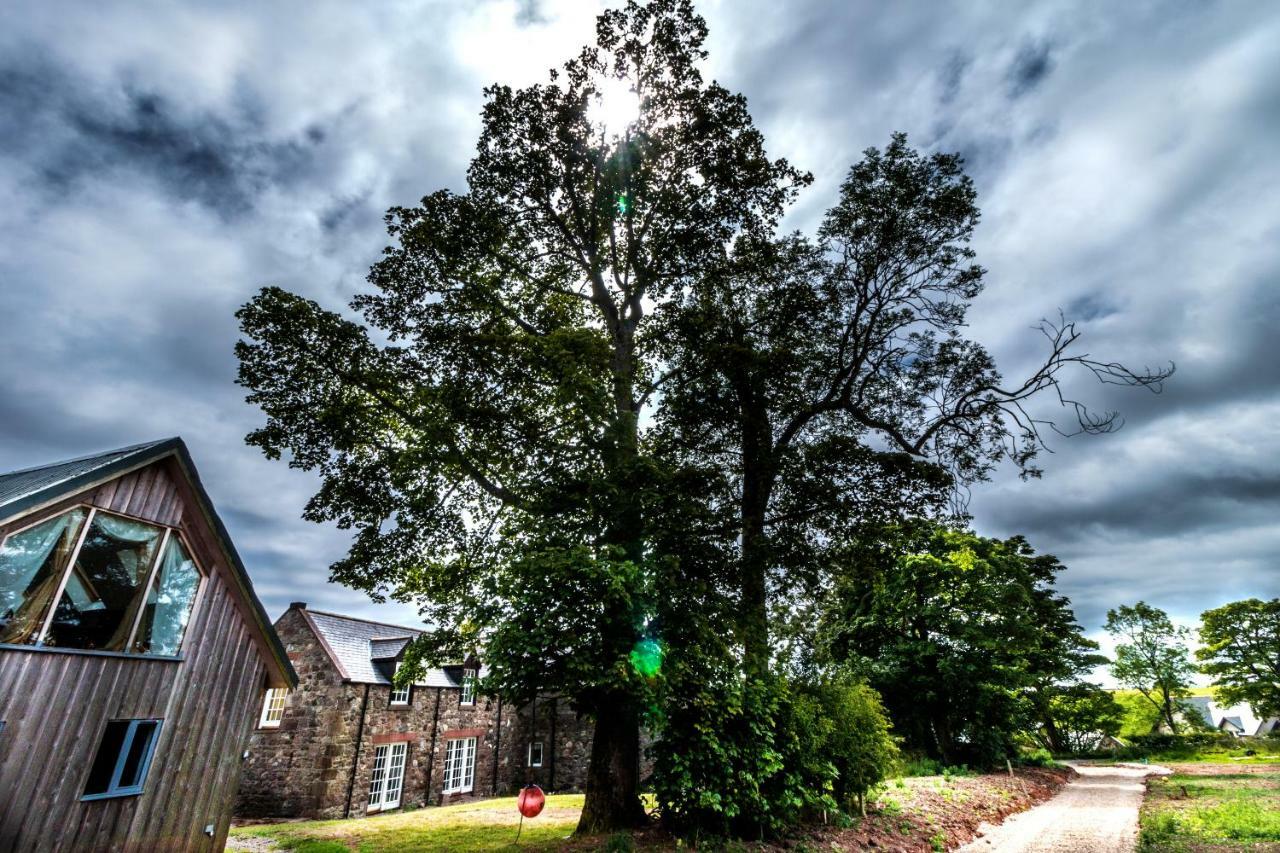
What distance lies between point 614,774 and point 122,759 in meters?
8.24

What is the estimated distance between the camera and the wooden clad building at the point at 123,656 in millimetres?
7617

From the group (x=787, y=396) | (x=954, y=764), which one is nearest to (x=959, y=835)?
(x=787, y=396)

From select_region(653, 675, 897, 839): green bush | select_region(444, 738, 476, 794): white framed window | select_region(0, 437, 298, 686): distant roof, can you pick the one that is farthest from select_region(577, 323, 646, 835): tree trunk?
select_region(444, 738, 476, 794): white framed window

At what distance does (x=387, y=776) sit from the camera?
23.6 meters

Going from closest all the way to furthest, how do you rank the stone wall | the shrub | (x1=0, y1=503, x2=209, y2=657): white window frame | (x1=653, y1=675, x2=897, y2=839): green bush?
(x1=0, y1=503, x2=209, y2=657): white window frame < (x1=653, y1=675, x2=897, y2=839): green bush < the shrub < the stone wall

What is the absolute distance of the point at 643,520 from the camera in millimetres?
11398

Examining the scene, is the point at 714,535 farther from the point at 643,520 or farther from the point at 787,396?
the point at 787,396

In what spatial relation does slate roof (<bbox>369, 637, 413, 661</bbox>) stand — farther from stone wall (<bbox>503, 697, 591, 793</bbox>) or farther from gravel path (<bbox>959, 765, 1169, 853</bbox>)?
gravel path (<bbox>959, 765, 1169, 853</bbox>)

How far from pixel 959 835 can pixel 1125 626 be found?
55.6 metres

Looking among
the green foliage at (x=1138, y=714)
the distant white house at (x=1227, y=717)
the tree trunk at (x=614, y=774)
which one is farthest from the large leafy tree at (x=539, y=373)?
the distant white house at (x=1227, y=717)

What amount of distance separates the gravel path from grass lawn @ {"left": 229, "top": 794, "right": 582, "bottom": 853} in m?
9.49

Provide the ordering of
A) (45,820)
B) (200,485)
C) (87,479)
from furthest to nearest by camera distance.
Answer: (200,485), (87,479), (45,820)

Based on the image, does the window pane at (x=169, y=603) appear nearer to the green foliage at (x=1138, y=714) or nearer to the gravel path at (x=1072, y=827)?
the gravel path at (x=1072, y=827)

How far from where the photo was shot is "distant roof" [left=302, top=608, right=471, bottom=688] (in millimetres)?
24114
